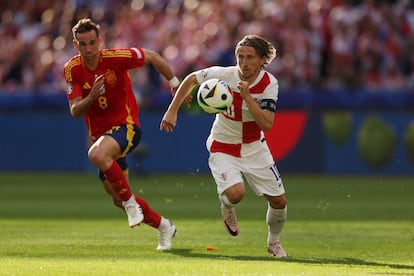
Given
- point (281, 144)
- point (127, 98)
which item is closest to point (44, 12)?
point (281, 144)

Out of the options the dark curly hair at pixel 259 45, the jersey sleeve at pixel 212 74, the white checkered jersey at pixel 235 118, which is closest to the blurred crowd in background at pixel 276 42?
the white checkered jersey at pixel 235 118

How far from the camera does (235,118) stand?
10.5 meters

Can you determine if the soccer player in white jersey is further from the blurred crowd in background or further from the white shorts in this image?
the blurred crowd in background

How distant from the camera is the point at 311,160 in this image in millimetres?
21125

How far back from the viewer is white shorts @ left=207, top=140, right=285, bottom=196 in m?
10.3

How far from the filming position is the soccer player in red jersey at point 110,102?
414 inches

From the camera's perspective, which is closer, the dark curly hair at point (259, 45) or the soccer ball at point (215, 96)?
the soccer ball at point (215, 96)

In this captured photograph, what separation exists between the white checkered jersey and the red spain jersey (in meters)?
0.99

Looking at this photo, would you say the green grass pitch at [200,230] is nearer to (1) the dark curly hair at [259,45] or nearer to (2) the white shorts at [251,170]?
(2) the white shorts at [251,170]

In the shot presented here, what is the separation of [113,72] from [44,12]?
14.2 m

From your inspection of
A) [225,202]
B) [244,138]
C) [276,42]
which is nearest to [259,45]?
[244,138]

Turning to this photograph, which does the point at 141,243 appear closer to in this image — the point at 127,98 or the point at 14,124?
the point at 127,98

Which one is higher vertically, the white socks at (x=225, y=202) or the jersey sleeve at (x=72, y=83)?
the jersey sleeve at (x=72, y=83)

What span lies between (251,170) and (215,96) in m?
0.88
